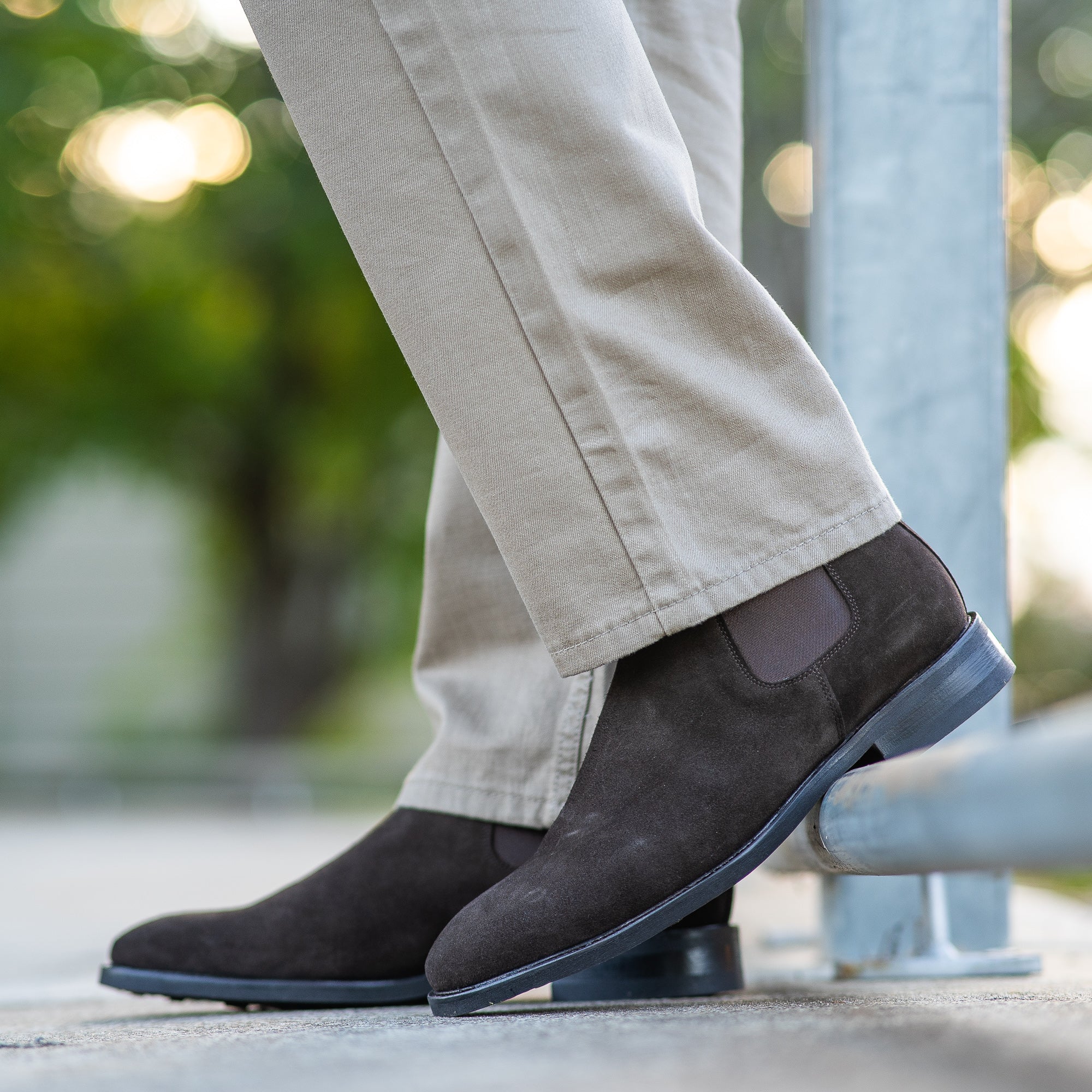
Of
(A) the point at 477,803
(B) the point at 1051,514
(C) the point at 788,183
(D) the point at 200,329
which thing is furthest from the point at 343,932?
(D) the point at 200,329

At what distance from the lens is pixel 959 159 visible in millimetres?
1058

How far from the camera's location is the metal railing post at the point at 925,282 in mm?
1027

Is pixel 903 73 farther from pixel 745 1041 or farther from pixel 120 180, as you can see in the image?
pixel 120 180

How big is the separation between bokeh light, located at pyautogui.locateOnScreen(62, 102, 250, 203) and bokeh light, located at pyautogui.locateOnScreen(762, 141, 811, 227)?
302cm

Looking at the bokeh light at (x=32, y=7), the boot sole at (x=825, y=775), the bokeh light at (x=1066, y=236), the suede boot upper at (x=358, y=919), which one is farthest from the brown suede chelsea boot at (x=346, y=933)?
the bokeh light at (x=32, y=7)

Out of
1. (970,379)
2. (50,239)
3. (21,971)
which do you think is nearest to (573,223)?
(970,379)

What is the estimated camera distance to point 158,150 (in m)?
6.25

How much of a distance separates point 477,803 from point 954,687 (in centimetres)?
32

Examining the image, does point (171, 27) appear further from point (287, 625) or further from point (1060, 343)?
point (1060, 343)

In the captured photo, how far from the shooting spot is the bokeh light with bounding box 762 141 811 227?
4.19 meters

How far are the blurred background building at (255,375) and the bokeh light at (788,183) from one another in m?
0.31

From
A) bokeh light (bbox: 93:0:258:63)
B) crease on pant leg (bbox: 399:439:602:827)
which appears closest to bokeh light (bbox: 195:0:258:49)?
bokeh light (bbox: 93:0:258:63)

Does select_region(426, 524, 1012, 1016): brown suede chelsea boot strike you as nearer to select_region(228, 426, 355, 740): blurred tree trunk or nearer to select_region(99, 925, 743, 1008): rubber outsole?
select_region(99, 925, 743, 1008): rubber outsole

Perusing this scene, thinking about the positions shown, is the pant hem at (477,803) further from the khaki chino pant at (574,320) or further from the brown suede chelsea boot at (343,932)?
the khaki chino pant at (574,320)
